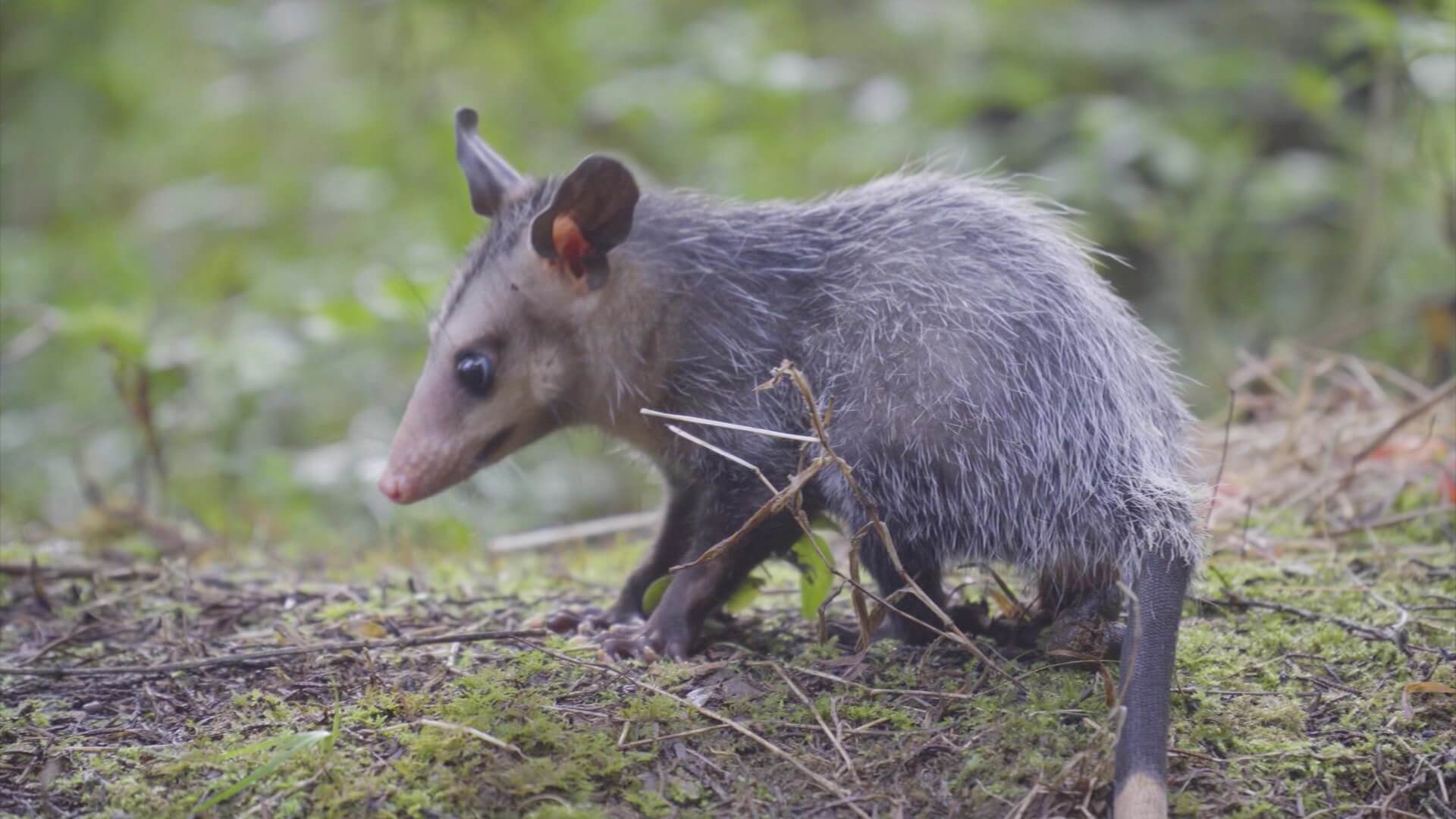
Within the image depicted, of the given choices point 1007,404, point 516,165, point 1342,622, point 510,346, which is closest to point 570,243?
point 510,346

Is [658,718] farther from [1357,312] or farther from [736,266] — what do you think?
[1357,312]

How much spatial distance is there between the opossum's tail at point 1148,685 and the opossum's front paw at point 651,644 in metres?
1.16

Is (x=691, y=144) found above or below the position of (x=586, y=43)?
below

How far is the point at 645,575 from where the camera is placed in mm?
3578

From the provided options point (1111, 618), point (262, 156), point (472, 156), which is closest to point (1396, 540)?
point (1111, 618)

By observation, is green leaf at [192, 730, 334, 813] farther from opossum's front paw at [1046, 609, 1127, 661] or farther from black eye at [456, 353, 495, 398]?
opossum's front paw at [1046, 609, 1127, 661]

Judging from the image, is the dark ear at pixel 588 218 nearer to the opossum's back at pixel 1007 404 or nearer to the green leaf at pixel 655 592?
the opossum's back at pixel 1007 404

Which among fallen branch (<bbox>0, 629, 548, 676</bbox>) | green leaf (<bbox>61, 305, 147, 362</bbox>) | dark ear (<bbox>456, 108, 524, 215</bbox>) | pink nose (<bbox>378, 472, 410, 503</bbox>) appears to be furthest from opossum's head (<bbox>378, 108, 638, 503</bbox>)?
green leaf (<bbox>61, 305, 147, 362</bbox>)

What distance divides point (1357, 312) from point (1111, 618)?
14.1 ft

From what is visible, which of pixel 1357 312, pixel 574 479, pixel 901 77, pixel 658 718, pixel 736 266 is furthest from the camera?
pixel 901 77

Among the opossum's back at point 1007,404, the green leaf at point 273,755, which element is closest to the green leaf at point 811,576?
the opossum's back at point 1007,404

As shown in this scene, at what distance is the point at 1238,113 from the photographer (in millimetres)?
7859

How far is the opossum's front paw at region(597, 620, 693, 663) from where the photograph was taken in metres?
3.06

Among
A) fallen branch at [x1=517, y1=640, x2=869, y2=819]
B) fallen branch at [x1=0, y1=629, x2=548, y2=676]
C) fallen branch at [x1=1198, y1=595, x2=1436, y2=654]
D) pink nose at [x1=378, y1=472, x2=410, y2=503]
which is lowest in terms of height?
fallen branch at [x1=1198, y1=595, x2=1436, y2=654]
